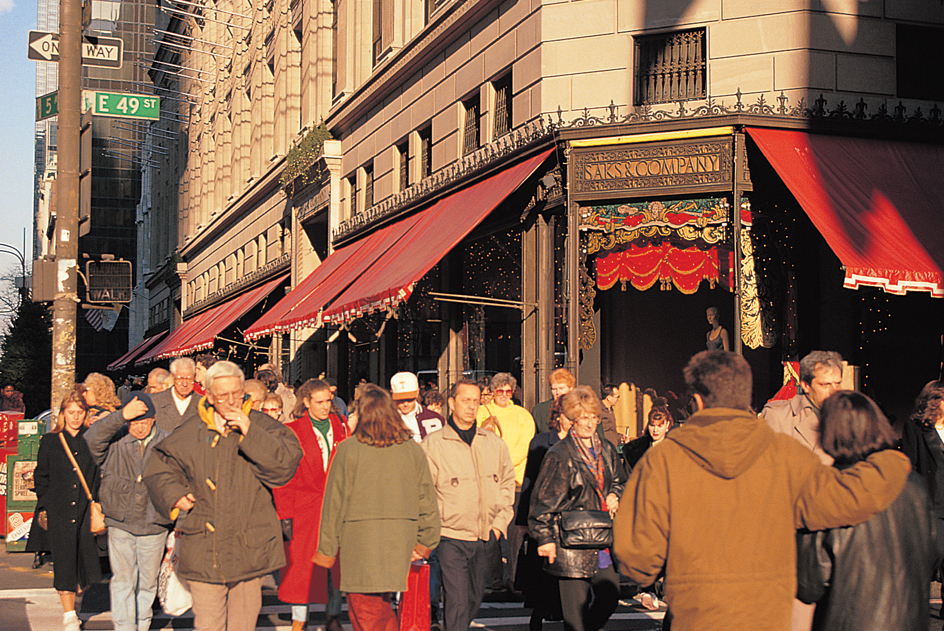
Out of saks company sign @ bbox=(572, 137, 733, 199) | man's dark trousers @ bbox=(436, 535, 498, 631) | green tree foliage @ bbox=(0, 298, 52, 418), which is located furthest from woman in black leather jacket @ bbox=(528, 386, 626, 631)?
green tree foliage @ bbox=(0, 298, 52, 418)

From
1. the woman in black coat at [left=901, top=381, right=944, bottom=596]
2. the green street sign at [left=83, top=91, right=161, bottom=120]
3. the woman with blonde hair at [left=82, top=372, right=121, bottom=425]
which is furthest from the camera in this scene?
the green street sign at [left=83, top=91, right=161, bottom=120]

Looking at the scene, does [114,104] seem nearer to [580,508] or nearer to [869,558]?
[580,508]

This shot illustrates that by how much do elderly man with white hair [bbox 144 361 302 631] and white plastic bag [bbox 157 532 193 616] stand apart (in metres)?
1.12

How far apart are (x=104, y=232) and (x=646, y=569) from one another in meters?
99.9

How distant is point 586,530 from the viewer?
6609 millimetres

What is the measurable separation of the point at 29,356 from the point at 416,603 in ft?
138

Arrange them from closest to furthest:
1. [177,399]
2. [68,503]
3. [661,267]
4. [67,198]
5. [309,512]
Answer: [309,512] < [68,503] < [177,399] < [67,198] < [661,267]

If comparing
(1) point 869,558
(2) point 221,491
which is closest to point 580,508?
(2) point 221,491

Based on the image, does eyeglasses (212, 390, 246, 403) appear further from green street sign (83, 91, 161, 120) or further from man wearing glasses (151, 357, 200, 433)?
green street sign (83, 91, 161, 120)

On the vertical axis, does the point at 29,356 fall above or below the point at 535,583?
above

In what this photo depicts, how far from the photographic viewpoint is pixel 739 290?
508 inches

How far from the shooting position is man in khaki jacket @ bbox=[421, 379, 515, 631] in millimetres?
7379

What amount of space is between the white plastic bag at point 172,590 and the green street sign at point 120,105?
6.16m

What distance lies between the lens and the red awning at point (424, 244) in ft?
45.7
